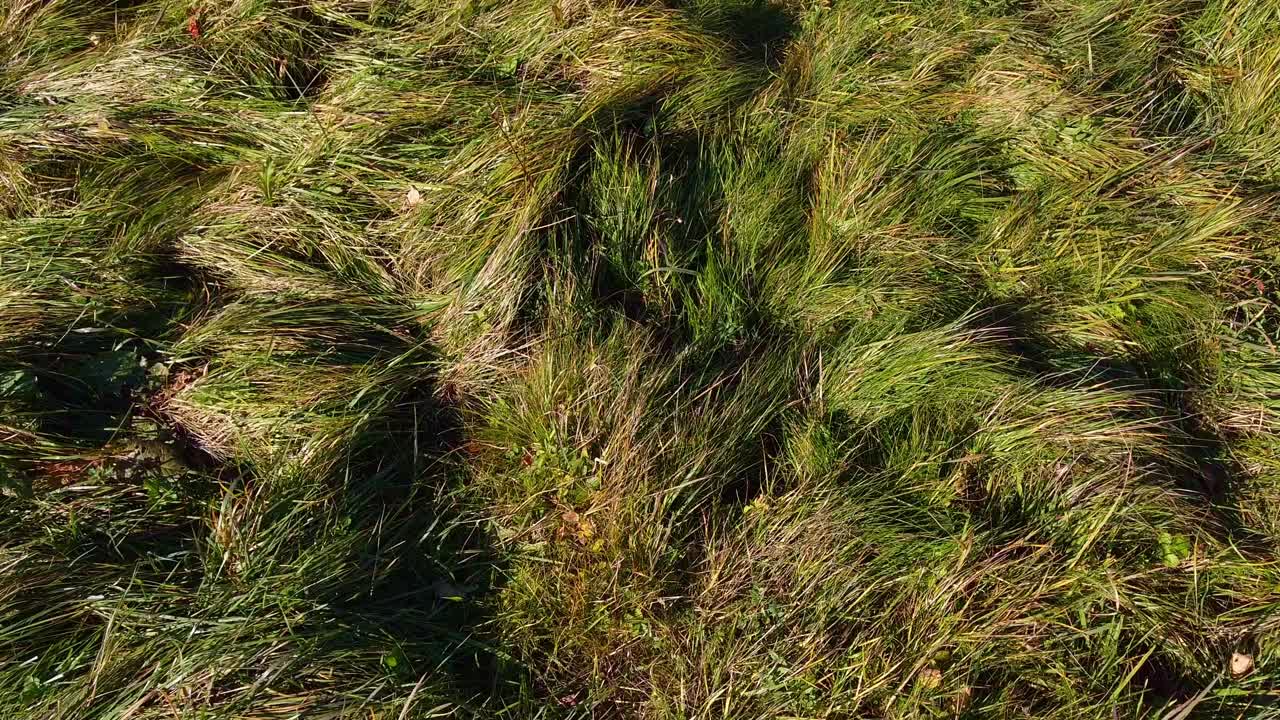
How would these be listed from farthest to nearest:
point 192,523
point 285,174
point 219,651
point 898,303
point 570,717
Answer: point 285,174, point 898,303, point 192,523, point 570,717, point 219,651

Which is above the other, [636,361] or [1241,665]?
[636,361]

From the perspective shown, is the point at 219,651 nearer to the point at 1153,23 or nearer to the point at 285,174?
the point at 285,174

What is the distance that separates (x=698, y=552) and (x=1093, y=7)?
3.06 m

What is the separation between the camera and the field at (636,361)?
219 cm

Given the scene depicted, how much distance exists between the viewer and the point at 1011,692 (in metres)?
2.18

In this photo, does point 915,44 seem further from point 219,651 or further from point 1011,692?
point 219,651

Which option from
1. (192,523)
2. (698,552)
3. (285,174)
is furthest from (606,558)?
(285,174)

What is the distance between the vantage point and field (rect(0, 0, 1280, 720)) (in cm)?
219

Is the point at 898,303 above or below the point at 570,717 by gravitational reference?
above

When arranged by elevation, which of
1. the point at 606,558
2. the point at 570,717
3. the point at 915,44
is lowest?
the point at 570,717

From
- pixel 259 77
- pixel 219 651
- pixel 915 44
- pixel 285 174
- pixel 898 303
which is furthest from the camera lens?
pixel 915 44

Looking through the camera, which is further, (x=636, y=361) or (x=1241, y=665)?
(x=636, y=361)

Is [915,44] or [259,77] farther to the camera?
[915,44]

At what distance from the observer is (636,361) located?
2.58 meters
